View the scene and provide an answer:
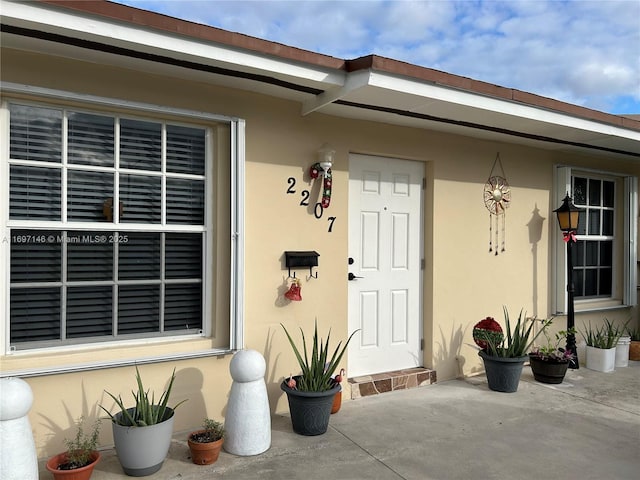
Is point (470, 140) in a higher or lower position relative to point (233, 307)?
higher

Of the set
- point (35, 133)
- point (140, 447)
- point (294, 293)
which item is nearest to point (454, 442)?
point (294, 293)

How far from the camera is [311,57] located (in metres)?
3.19

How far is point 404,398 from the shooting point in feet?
13.6

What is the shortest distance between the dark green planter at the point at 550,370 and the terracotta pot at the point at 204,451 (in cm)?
332

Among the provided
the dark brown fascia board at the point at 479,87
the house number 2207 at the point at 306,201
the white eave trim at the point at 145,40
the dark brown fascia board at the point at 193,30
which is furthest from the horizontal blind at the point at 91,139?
the dark brown fascia board at the point at 479,87

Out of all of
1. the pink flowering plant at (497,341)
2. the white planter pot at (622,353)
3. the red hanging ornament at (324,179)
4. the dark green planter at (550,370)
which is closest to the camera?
the red hanging ornament at (324,179)

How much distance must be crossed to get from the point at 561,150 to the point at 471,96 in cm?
240

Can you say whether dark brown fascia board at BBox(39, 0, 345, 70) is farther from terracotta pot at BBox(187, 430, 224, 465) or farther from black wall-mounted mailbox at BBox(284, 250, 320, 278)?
terracotta pot at BBox(187, 430, 224, 465)

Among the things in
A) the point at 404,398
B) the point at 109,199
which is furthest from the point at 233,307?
the point at 404,398

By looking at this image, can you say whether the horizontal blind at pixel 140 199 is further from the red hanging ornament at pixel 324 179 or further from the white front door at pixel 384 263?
the white front door at pixel 384 263

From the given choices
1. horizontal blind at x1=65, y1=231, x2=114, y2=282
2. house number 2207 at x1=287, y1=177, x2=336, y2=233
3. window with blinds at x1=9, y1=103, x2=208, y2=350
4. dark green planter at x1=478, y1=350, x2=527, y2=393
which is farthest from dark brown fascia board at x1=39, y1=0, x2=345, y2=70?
dark green planter at x1=478, y1=350, x2=527, y2=393

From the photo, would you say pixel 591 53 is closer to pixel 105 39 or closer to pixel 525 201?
pixel 525 201

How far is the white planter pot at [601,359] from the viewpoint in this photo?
511cm

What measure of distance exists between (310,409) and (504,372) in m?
2.04
